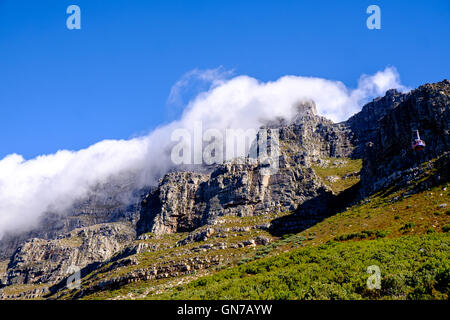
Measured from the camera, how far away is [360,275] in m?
24.0

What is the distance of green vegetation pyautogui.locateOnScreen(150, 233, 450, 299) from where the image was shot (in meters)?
20.5

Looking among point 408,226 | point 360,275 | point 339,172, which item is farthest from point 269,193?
point 360,275

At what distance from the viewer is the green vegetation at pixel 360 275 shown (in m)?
20.5

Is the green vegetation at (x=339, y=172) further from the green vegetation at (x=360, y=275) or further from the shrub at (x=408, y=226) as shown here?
the green vegetation at (x=360, y=275)

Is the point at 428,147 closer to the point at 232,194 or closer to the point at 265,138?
the point at 232,194

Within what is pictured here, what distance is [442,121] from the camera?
77.1m

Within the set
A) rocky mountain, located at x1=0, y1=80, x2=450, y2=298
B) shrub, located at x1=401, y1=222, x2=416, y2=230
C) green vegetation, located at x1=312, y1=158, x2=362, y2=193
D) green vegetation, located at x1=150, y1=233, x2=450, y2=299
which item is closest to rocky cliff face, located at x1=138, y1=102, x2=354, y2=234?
rocky mountain, located at x1=0, y1=80, x2=450, y2=298

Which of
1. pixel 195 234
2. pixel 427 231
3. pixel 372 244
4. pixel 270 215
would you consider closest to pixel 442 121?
pixel 427 231

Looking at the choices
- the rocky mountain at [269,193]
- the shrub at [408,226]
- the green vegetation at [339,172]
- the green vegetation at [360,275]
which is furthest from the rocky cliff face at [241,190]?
the green vegetation at [360,275]

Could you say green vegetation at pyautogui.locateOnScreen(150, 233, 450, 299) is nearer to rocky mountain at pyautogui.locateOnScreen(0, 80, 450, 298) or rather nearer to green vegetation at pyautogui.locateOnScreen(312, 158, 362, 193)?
rocky mountain at pyautogui.locateOnScreen(0, 80, 450, 298)

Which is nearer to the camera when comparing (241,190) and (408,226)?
(408,226)

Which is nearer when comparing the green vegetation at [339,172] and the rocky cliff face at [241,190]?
the rocky cliff face at [241,190]

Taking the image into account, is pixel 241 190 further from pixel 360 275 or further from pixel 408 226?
pixel 360 275
